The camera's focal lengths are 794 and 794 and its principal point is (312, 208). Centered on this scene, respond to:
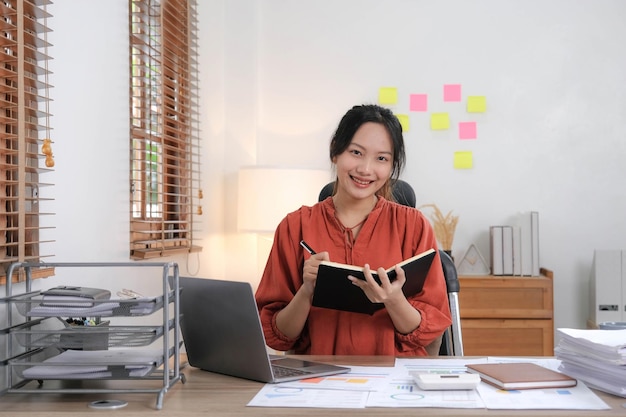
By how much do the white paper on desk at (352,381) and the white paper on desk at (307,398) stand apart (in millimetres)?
31

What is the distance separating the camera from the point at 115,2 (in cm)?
275

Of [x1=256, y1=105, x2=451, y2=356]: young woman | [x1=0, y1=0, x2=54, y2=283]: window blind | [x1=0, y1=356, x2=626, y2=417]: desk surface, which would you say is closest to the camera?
[x1=0, y1=356, x2=626, y2=417]: desk surface

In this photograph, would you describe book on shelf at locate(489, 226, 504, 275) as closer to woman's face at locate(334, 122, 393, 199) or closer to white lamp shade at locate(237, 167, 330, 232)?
white lamp shade at locate(237, 167, 330, 232)

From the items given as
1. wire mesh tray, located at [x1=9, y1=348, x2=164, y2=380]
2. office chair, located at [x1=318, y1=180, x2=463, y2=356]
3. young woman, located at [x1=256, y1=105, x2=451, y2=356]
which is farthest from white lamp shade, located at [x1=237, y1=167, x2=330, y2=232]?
wire mesh tray, located at [x1=9, y1=348, x2=164, y2=380]

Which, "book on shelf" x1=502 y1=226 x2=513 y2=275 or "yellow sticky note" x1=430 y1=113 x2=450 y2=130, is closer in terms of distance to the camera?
"book on shelf" x1=502 y1=226 x2=513 y2=275

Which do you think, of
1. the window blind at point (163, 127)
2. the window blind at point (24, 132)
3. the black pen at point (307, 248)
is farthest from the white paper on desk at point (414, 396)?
the window blind at point (163, 127)

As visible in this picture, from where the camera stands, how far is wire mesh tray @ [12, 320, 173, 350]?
A: 1.58 m

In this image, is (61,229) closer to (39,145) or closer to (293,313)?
(39,145)

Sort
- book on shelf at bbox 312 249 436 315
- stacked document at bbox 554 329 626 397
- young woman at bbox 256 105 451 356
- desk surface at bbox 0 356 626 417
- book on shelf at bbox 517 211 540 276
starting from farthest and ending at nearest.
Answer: book on shelf at bbox 517 211 540 276 → young woman at bbox 256 105 451 356 → book on shelf at bbox 312 249 436 315 → stacked document at bbox 554 329 626 397 → desk surface at bbox 0 356 626 417

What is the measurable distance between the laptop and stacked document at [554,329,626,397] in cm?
47

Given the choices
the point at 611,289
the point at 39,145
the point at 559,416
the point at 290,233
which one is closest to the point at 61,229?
the point at 39,145

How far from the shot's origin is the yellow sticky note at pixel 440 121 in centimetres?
439

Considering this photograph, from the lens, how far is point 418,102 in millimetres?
4426

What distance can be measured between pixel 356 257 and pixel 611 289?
2.37 m
